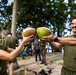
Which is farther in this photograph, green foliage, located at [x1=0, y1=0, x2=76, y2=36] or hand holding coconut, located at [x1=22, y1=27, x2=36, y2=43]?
green foliage, located at [x1=0, y1=0, x2=76, y2=36]

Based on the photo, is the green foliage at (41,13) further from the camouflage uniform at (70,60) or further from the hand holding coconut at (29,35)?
the hand holding coconut at (29,35)

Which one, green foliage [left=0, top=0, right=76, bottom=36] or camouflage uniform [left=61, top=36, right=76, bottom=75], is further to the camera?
green foliage [left=0, top=0, right=76, bottom=36]

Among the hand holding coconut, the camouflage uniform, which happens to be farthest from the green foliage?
the hand holding coconut

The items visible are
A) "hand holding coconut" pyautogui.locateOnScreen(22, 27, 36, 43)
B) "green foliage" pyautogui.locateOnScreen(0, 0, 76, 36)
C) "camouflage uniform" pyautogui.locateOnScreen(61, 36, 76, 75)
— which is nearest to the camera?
"hand holding coconut" pyautogui.locateOnScreen(22, 27, 36, 43)

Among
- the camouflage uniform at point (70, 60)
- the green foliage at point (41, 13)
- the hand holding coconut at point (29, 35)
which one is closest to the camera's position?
the hand holding coconut at point (29, 35)

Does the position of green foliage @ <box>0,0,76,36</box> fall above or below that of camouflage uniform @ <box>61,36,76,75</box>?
above

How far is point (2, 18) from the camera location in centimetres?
2198

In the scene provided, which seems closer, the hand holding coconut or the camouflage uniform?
the hand holding coconut

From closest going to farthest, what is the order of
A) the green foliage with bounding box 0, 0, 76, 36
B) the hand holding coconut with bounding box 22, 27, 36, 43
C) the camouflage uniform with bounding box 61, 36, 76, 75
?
the hand holding coconut with bounding box 22, 27, 36, 43 < the camouflage uniform with bounding box 61, 36, 76, 75 < the green foliage with bounding box 0, 0, 76, 36

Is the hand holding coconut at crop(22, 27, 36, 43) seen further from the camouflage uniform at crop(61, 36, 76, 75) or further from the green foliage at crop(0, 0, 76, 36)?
the green foliage at crop(0, 0, 76, 36)

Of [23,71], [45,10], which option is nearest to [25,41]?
[23,71]

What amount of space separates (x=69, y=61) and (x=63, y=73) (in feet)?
0.87

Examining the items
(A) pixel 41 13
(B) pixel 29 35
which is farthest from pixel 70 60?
(A) pixel 41 13

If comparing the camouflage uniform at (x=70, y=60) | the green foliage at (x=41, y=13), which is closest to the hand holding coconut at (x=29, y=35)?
the camouflage uniform at (x=70, y=60)
